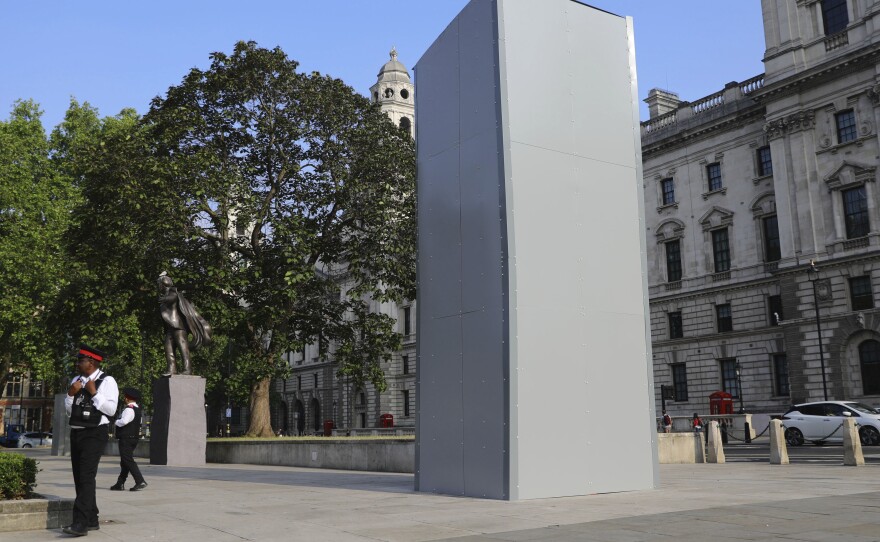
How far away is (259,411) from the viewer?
1120 inches

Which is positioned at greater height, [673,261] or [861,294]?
[673,261]

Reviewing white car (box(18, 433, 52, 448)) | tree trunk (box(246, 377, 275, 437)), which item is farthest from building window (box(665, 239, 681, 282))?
white car (box(18, 433, 52, 448))

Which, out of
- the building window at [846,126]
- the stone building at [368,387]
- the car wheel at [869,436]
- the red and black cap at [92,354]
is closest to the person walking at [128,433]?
the red and black cap at [92,354]

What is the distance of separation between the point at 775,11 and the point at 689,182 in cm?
1117

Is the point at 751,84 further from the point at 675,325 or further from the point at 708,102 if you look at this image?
the point at 675,325

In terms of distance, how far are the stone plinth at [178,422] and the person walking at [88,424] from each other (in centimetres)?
1470

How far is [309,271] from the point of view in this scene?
2442cm

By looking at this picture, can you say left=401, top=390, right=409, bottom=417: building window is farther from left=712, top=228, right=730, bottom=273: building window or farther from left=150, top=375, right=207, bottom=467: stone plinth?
left=150, top=375, right=207, bottom=467: stone plinth

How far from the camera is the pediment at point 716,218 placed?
4856 centimetres

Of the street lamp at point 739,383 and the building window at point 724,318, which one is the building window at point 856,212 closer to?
the building window at point 724,318

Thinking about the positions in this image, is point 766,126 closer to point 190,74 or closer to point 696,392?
point 696,392

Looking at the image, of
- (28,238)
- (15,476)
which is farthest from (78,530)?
(28,238)

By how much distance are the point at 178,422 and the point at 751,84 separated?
127 ft

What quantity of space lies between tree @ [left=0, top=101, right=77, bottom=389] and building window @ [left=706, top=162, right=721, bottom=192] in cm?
3676
